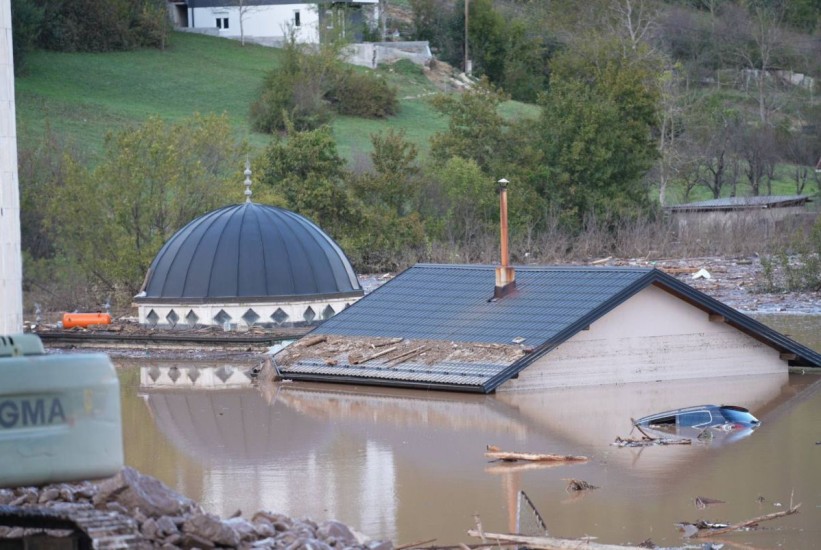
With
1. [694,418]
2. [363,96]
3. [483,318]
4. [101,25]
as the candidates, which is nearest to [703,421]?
[694,418]

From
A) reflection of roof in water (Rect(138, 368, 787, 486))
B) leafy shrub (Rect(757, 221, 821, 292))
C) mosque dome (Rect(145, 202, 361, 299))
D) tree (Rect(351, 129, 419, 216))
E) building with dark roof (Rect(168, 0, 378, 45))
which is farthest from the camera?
building with dark roof (Rect(168, 0, 378, 45))

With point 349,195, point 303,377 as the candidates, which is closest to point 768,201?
point 349,195

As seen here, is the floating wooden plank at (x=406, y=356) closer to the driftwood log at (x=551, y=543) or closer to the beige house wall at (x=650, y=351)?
the beige house wall at (x=650, y=351)

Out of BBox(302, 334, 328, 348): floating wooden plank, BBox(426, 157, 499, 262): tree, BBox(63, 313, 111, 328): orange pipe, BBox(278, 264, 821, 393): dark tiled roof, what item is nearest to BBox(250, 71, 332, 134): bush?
BBox(426, 157, 499, 262): tree

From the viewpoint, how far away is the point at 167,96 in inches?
2874

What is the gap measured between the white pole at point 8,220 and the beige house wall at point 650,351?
7.66 m

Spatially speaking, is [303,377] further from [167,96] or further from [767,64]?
[767,64]

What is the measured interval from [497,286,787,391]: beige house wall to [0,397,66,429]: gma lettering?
48.2 ft

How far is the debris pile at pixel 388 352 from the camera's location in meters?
23.6

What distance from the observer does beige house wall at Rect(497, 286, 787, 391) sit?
23672 millimetres

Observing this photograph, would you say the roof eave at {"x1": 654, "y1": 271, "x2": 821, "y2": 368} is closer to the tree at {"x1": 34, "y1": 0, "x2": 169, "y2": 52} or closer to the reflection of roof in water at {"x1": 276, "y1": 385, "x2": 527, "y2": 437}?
the reflection of roof in water at {"x1": 276, "y1": 385, "x2": 527, "y2": 437}

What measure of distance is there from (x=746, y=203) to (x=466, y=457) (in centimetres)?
4129

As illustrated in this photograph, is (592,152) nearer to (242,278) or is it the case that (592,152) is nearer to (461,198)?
(461,198)

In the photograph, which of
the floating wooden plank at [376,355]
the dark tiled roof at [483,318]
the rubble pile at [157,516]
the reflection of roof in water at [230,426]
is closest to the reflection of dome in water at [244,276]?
the dark tiled roof at [483,318]
